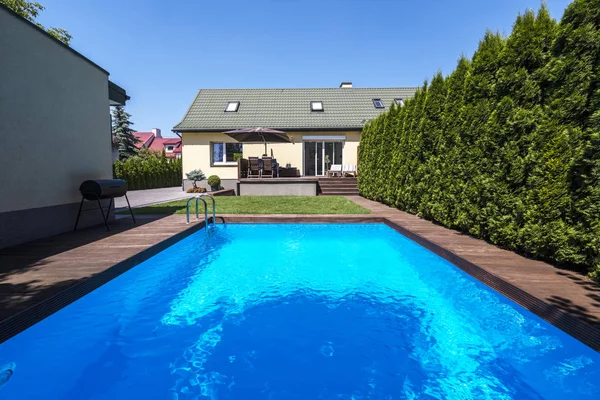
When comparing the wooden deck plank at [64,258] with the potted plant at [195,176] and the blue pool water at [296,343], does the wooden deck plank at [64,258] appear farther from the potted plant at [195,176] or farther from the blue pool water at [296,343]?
the potted plant at [195,176]

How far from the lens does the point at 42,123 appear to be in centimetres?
569

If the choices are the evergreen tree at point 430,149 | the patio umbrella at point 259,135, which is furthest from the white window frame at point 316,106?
the evergreen tree at point 430,149

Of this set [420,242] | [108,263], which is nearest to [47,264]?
[108,263]

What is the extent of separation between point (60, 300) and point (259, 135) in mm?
12775

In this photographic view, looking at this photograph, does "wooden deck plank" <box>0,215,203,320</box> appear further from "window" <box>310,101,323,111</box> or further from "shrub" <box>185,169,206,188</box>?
"window" <box>310,101,323,111</box>

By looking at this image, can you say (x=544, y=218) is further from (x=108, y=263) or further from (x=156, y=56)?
(x=156, y=56)

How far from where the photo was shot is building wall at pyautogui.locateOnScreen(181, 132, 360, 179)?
1777 cm

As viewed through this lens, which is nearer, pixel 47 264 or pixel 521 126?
pixel 47 264

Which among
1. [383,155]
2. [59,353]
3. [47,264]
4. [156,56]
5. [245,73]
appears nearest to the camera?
[59,353]

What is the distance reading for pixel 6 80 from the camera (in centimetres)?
496

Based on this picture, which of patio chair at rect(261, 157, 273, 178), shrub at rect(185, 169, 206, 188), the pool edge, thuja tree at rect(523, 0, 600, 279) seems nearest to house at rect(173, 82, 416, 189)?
shrub at rect(185, 169, 206, 188)

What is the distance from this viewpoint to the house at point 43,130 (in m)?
5.00

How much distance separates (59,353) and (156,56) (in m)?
13.5

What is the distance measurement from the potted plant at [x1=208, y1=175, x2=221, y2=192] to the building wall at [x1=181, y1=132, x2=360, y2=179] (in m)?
1.23
